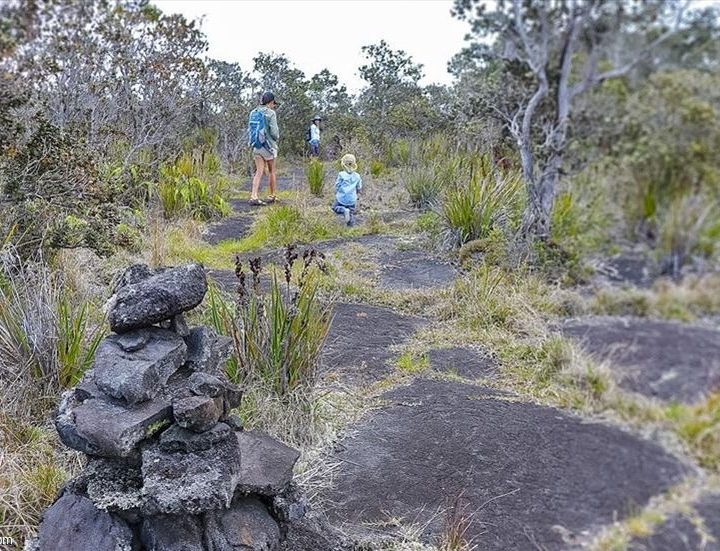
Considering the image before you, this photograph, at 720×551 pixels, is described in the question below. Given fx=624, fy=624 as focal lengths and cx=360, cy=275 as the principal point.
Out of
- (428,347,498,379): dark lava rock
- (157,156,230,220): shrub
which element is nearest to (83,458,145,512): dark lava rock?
(428,347,498,379): dark lava rock

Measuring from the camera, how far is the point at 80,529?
2.19m

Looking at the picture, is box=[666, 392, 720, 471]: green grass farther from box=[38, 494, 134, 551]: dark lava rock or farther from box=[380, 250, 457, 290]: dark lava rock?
box=[38, 494, 134, 551]: dark lava rock

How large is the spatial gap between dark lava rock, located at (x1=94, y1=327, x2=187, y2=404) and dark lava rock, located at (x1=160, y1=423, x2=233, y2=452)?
16cm

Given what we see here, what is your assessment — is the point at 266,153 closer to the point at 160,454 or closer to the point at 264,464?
the point at 264,464

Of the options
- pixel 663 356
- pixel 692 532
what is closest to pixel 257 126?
pixel 663 356

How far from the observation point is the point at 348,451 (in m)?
2.87

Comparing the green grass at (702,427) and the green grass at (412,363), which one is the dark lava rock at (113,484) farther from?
the green grass at (702,427)

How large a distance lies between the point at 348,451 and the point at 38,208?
2.85 m

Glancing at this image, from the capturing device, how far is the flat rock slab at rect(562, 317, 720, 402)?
1140 millimetres

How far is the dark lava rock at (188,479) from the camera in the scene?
6.44 ft

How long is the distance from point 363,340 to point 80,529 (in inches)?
66.1

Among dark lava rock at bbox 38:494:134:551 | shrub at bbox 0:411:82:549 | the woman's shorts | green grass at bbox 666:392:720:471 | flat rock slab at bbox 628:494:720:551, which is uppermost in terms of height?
the woman's shorts

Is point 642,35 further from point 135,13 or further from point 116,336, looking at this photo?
point 135,13

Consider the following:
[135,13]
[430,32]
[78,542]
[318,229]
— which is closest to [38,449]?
[78,542]
